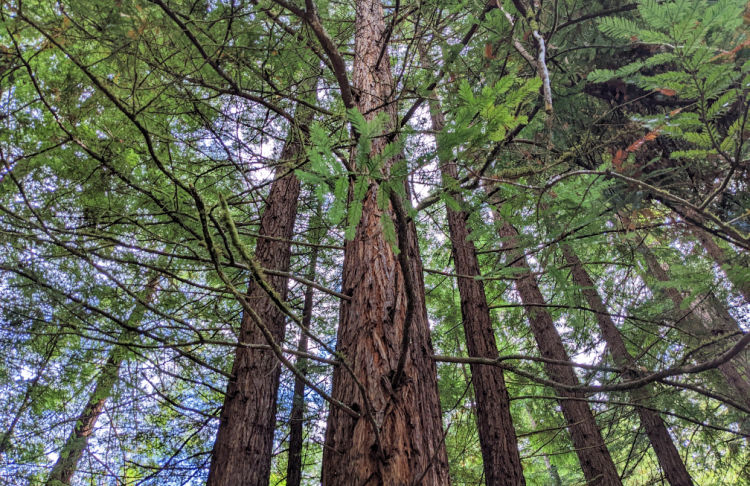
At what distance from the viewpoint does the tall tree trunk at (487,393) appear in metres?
4.26

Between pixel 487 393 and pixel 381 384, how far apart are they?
10.5 feet

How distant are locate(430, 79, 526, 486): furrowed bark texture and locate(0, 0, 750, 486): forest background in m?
0.03

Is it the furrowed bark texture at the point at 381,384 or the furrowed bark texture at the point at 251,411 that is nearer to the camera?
the furrowed bark texture at the point at 381,384

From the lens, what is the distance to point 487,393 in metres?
4.64

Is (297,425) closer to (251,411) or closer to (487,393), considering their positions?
(251,411)

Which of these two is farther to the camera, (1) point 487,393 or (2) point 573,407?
(2) point 573,407

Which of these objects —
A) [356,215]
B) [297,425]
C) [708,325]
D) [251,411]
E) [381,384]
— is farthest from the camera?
[297,425]

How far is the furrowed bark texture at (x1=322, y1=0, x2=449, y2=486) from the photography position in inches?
68.6

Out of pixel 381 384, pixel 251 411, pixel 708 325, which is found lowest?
pixel 381 384

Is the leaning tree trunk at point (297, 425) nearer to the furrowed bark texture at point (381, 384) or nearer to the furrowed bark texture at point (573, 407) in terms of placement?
the furrowed bark texture at point (381, 384)

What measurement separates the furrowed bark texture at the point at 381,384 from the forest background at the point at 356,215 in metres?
0.01

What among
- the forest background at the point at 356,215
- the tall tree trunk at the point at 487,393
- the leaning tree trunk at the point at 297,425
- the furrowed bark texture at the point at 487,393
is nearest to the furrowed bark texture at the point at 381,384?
the forest background at the point at 356,215

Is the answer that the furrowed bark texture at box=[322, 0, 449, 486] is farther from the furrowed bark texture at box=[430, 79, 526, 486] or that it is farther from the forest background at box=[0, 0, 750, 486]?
the furrowed bark texture at box=[430, 79, 526, 486]

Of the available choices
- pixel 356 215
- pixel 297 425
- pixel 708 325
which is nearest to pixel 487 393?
pixel 297 425
